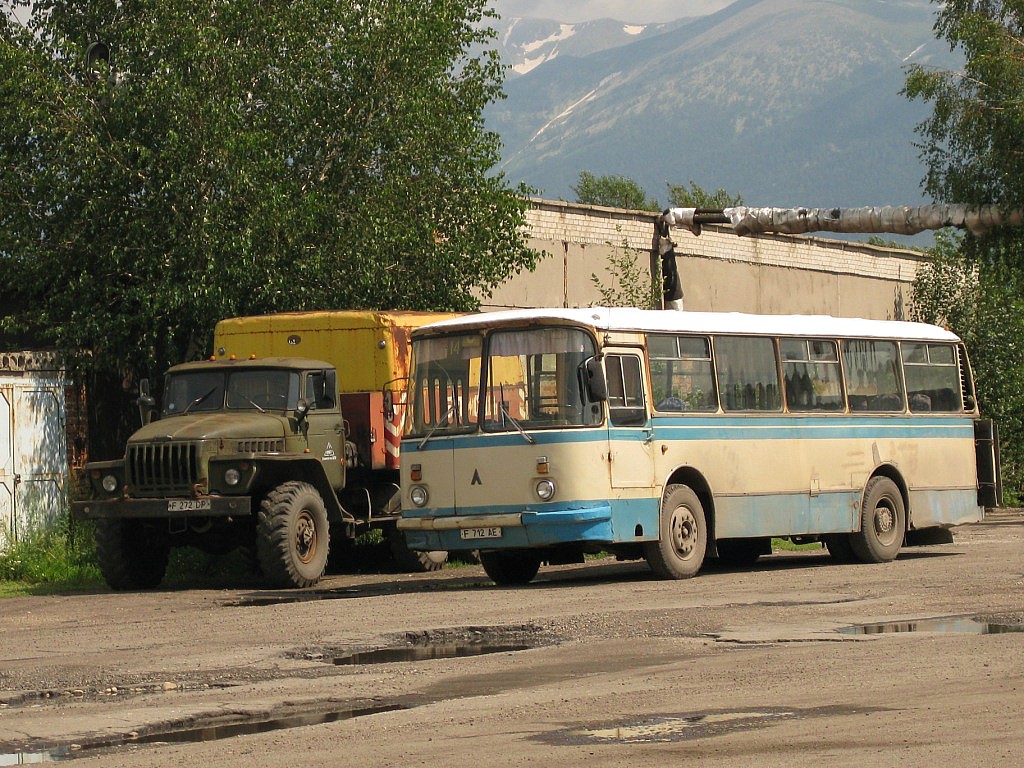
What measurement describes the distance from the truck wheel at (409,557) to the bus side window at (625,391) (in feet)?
14.0

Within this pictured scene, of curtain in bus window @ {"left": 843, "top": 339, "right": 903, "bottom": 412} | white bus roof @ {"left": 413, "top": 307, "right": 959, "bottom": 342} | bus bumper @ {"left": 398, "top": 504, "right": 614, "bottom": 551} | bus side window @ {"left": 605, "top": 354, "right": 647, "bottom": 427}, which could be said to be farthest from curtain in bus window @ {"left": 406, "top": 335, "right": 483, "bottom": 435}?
curtain in bus window @ {"left": 843, "top": 339, "right": 903, "bottom": 412}

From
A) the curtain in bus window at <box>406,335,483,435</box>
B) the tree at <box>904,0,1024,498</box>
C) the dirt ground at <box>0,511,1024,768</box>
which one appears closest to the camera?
the dirt ground at <box>0,511,1024,768</box>

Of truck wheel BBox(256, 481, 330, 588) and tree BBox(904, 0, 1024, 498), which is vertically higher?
tree BBox(904, 0, 1024, 498)

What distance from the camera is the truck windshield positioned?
19.5 meters

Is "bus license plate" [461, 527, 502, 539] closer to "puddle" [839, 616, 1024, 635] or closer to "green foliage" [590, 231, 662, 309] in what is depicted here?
"puddle" [839, 616, 1024, 635]

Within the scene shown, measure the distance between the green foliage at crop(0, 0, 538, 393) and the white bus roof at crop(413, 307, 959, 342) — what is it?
14.1 ft

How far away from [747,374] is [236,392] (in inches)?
225

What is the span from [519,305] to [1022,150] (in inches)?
392

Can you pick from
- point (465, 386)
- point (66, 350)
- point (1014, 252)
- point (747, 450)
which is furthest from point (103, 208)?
point (1014, 252)

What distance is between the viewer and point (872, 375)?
21.3 metres

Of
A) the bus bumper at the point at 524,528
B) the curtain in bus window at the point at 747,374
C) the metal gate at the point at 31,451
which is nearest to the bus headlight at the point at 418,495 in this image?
the bus bumper at the point at 524,528

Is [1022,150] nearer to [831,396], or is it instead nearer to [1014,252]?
[1014,252]

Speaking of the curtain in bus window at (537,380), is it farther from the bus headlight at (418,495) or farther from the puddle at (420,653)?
the puddle at (420,653)

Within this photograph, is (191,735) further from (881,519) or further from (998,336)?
(998,336)
